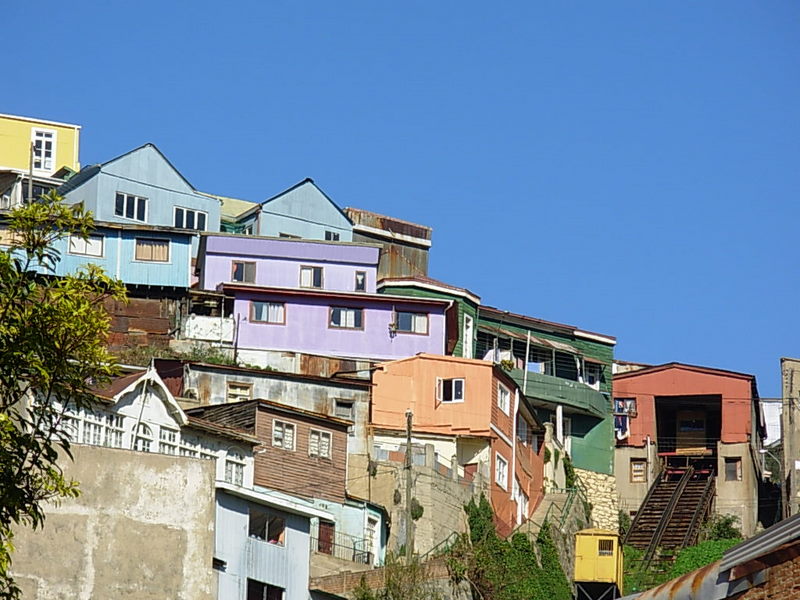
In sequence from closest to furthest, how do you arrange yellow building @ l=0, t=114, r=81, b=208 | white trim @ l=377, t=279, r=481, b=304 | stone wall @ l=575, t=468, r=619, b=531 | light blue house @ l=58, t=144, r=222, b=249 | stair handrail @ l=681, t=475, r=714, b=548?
stair handrail @ l=681, t=475, r=714, b=548, stone wall @ l=575, t=468, r=619, b=531, white trim @ l=377, t=279, r=481, b=304, light blue house @ l=58, t=144, r=222, b=249, yellow building @ l=0, t=114, r=81, b=208

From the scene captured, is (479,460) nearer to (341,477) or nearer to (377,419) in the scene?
(377,419)

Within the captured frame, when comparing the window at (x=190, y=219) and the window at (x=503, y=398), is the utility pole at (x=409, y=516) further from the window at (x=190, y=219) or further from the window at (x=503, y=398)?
the window at (x=190, y=219)

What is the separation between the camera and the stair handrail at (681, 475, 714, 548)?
71.6 meters

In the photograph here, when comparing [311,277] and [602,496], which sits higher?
[311,277]

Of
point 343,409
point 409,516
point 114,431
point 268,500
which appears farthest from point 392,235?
point 114,431

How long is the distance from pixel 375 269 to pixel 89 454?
3656 cm

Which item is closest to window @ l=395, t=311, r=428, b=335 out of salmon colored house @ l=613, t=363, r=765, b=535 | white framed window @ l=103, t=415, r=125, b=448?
salmon colored house @ l=613, t=363, r=765, b=535

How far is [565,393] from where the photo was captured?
82.3 metres

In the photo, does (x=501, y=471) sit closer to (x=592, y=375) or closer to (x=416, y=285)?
(x=416, y=285)

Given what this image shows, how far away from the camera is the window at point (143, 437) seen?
160 ft

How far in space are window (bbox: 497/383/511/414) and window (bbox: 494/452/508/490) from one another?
2452mm

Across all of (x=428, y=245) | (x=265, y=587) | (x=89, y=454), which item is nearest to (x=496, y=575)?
(x=265, y=587)

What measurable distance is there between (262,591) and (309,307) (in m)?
29.4

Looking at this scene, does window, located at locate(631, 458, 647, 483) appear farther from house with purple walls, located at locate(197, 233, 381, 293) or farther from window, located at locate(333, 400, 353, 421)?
window, located at locate(333, 400, 353, 421)
